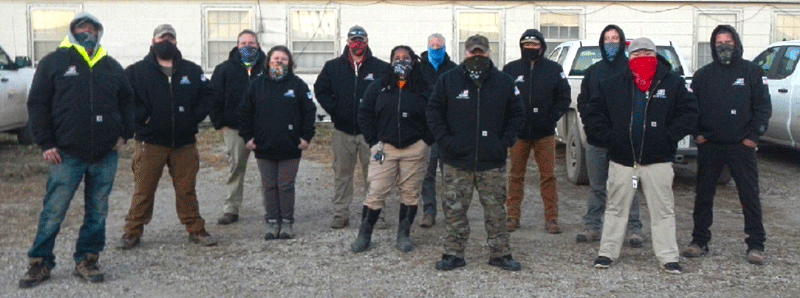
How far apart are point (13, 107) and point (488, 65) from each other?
30.0 ft

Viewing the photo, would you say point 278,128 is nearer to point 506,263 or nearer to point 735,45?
point 506,263

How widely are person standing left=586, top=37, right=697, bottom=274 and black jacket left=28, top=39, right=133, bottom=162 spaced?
3.54 meters

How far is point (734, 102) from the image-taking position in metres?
6.78

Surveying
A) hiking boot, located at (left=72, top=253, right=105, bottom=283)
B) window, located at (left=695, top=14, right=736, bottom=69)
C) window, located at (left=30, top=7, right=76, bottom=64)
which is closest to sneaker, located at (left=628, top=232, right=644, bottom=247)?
hiking boot, located at (left=72, top=253, right=105, bottom=283)

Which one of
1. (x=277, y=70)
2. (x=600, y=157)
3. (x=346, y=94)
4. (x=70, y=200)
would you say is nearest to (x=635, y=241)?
(x=600, y=157)

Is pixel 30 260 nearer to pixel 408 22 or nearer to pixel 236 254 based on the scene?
pixel 236 254

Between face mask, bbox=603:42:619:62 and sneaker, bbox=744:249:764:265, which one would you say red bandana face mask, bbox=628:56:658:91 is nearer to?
face mask, bbox=603:42:619:62

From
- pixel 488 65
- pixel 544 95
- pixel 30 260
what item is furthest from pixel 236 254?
pixel 544 95

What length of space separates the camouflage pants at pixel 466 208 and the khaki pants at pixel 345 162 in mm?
1826

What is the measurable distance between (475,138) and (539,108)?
1.57 meters

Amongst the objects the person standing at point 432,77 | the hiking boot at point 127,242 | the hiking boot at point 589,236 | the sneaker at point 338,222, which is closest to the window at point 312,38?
the person standing at point 432,77

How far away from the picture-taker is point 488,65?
6547mm

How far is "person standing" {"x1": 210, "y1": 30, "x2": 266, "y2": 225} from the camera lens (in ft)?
27.1

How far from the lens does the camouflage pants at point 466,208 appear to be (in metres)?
6.59
